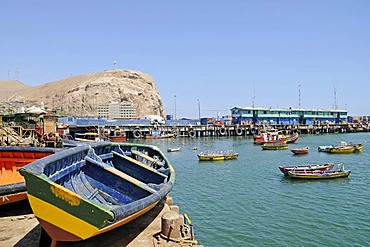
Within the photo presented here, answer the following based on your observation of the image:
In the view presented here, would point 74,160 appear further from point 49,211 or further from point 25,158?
point 25,158

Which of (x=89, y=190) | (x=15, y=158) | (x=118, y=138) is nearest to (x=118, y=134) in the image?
(x=118, y=138)

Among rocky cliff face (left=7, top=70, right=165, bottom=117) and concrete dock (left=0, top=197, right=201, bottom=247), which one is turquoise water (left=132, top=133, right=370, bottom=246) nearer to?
concrete dock (left=0, top=197, right=201, bottom=247)

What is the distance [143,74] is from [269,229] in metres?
161

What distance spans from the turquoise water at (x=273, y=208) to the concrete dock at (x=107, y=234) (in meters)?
5.28

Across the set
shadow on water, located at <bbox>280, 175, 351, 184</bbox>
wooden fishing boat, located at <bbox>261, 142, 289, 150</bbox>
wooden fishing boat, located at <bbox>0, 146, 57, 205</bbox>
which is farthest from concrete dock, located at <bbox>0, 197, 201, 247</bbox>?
wooden fishing boat, located at <bbox>261, 142, 289, 150</bbox>

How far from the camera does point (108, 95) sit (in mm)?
139875

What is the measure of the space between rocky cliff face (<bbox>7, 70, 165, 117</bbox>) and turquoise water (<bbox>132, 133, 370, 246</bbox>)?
116 m

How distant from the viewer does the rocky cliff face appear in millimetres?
139875

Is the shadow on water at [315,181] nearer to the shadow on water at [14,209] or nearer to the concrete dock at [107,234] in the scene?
the concrete dock at [107,234]

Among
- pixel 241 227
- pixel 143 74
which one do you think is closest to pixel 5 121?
pixel 241 227

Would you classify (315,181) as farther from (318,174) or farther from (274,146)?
(274,146)

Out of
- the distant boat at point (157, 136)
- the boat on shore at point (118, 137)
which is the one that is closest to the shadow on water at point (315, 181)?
the boat on shore at point (118, 137)

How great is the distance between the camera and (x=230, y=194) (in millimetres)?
21484

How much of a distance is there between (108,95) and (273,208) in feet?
425
